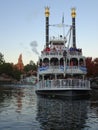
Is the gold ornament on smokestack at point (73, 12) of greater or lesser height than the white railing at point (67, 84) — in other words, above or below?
above

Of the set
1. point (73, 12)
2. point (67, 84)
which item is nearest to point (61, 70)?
point (67, 84)

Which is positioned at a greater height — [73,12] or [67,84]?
[73,12]

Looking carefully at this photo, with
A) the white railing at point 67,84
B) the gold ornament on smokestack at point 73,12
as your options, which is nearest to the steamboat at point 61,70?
the white railing at point 67,84

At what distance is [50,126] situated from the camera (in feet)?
61.8

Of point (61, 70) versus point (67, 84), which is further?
point (61, 70)

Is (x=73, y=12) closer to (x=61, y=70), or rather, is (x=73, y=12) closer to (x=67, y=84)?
(x=61, y=70)

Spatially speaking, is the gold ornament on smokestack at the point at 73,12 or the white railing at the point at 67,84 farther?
the gold ornament on smokestack at the point at 73,12

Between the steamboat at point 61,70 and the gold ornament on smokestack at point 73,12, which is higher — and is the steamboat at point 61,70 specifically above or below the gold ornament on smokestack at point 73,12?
below

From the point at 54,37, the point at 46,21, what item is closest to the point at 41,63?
the point at 54,37

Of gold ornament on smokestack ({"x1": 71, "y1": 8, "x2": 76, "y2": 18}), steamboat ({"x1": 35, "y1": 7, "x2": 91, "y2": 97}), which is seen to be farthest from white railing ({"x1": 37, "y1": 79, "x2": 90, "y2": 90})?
gold ornament on smokestack ({"x1": 71, "y1": 8, "x2": 76, "y2": 18})

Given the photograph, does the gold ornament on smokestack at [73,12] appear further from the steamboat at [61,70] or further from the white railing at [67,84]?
the white railing at [67,84]

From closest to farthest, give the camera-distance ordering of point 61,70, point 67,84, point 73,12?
point 67,84
point 61,70
point 73,12

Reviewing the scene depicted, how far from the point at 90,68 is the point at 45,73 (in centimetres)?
4706

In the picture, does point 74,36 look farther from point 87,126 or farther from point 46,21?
point 87,126
